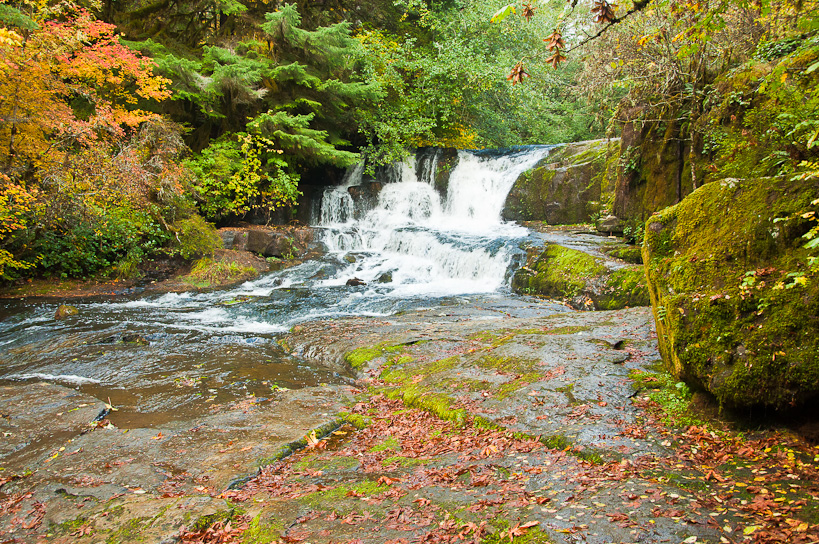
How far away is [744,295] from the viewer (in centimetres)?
329

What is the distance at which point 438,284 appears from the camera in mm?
12594

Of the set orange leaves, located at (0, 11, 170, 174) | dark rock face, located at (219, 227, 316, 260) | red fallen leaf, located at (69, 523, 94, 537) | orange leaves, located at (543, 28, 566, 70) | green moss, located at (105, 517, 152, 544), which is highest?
orange leaves, located at (0, 11, 170, 174)

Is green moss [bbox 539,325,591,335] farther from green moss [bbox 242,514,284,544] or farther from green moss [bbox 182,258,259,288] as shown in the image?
green moss [bbox 182,258,259,288]

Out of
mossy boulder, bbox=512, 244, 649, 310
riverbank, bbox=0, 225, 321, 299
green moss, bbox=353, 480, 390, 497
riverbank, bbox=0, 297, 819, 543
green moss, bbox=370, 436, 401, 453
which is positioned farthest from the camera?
riverbank, bbox=0, 225, 321, 299

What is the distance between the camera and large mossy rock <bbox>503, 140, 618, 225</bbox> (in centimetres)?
1491

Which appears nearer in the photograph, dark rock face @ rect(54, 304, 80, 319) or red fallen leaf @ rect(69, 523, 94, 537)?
red fallen leaf @ rect(69, 523, 94, 537)

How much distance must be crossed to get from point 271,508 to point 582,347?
3939 mm

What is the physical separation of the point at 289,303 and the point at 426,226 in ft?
24.8

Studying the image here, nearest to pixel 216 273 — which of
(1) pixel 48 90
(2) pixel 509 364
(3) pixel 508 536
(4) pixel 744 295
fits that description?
(1) pixel 48 90

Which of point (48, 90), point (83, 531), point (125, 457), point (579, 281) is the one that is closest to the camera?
point (83, 531)

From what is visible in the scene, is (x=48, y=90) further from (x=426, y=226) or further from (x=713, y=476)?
(x=713, y=476)

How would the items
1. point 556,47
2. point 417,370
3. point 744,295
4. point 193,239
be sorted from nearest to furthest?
point 556,47
point 744,295
point 417,370
point 193,239

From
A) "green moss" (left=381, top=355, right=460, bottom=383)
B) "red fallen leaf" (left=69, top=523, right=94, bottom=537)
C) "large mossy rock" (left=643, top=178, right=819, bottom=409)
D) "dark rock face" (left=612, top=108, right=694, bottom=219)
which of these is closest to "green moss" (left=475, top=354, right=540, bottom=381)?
"green moss" (left=381, top=355, right=460, bottom=383)

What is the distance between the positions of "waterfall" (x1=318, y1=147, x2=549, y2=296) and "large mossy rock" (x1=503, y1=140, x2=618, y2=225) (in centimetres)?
58
